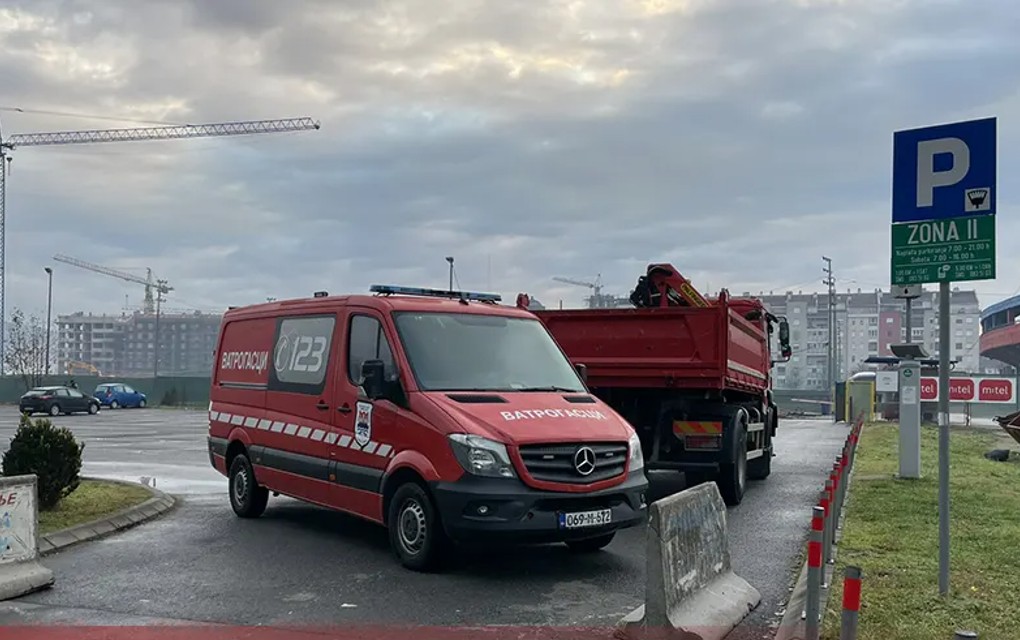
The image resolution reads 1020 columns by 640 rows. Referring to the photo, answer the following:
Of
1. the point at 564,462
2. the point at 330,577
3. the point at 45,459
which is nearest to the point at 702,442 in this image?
the point at 564,462

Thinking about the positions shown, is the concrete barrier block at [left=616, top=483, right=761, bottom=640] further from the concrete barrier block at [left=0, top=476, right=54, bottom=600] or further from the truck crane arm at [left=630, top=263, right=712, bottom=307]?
the truck crane arm at [left=630, top=263, right=712, bottom=307]

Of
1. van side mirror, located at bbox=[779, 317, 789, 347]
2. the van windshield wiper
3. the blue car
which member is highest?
van side mirror, located at bbox=[779, 317, 789, 347]

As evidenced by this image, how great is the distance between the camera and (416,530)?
758 centimetres

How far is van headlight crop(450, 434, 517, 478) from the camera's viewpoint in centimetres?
719

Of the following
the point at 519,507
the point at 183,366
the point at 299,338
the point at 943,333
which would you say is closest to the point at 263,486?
the point at 299,338

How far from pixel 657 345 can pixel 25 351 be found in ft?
198

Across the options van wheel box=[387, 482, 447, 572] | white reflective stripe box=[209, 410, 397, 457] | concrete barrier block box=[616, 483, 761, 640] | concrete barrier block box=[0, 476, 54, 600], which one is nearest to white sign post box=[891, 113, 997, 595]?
concrete barrier block box=[616, 483, 761, 640]

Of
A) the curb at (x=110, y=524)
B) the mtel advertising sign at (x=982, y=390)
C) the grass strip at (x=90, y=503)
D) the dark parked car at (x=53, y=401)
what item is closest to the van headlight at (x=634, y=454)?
the curb at (x=110, y=524)

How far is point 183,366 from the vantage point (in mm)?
153875

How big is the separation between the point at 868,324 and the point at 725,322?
150 meters

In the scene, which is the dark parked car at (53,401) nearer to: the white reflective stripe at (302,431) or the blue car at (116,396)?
the blue car at (116,396)

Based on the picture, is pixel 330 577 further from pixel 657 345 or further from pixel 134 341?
pixel 134 341

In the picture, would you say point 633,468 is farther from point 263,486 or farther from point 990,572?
point 263,486

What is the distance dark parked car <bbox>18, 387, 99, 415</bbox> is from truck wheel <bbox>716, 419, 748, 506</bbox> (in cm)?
3868
